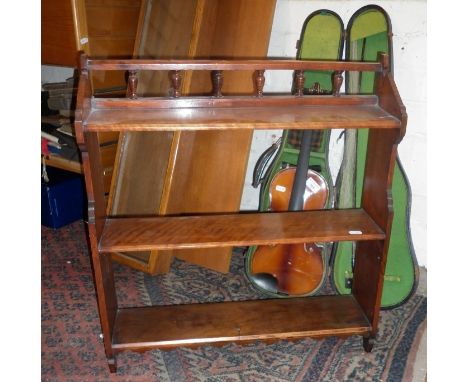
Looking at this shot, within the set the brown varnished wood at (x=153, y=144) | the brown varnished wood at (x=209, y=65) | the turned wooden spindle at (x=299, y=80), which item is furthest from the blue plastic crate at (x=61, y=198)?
the turned wooden spindle at (x=299, y=80)

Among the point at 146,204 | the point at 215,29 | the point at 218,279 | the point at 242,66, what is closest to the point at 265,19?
the point at 215,29

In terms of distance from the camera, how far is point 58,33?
2162 millimetres

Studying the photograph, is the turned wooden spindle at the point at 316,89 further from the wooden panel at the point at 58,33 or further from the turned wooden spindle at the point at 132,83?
the wooden panel at the point at 58,33

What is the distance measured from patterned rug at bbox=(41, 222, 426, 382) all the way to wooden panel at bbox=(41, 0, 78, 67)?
A: 3.37ft

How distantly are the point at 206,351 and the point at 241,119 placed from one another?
3.00 feet

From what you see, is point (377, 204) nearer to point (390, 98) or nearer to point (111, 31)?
point (390, 98)

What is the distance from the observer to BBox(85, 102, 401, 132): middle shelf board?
141cm

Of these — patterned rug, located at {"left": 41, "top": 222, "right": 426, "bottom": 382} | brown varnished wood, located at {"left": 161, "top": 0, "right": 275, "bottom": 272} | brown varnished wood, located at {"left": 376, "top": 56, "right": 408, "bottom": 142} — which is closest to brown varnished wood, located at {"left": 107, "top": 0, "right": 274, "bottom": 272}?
brown varnished wood, located at {"left": 161, "top": 0, "right": 275, "bottom": 272}

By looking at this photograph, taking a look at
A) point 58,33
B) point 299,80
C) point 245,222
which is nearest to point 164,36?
point 58,33

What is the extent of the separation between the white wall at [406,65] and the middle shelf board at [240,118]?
0.54 metres

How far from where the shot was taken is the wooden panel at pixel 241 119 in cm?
141

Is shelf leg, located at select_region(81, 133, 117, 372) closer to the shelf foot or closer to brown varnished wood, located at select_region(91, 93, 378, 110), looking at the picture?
brown varnished wood, located at select_region(91, 93, 378, 110)

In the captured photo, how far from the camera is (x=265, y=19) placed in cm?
204
